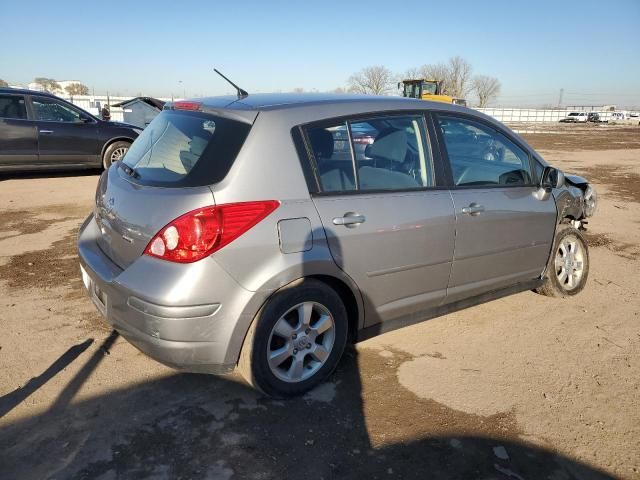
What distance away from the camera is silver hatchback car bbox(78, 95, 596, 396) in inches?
103

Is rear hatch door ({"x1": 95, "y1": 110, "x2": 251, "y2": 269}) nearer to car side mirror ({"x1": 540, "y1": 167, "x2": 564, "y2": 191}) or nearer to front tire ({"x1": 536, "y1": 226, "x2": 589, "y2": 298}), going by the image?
car side mirror ({"x1": 540, "y1": 167, "x2": 564, "y2": 191})

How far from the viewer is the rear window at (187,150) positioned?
2711 mm

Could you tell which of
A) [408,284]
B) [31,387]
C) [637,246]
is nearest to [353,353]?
[408,284]

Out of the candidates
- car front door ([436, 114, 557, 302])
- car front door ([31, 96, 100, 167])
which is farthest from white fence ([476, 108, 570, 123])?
car front door ([436, 114, 557, 302])

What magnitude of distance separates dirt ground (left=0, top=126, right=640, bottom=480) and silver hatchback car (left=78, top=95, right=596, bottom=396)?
1.03 feet

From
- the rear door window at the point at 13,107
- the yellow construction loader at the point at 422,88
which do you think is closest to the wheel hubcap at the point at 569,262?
the rear door window at the point at 13,107

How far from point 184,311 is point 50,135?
875 centimetres

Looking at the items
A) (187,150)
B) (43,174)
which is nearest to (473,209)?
(187,150)

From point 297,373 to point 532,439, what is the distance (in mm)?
1337

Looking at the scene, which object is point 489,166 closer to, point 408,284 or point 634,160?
point 408,284

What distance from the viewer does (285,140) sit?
2855mm

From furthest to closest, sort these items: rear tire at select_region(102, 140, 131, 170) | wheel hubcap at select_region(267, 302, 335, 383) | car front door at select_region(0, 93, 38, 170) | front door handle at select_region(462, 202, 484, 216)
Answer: rear tire at select_region(102, 140, 131, 170)
car front door at select_region(0, 93, 38, 170)
front door handle at select_region(462, 202, 484, 216)
wheel hubcap at select_region(267, 302, 335, 383)

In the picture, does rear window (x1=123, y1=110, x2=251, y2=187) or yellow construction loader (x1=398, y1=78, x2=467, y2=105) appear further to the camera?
yellow construction loader (x1=398, y1=78, x2=467, y2=105)

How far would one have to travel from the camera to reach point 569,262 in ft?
15.4
